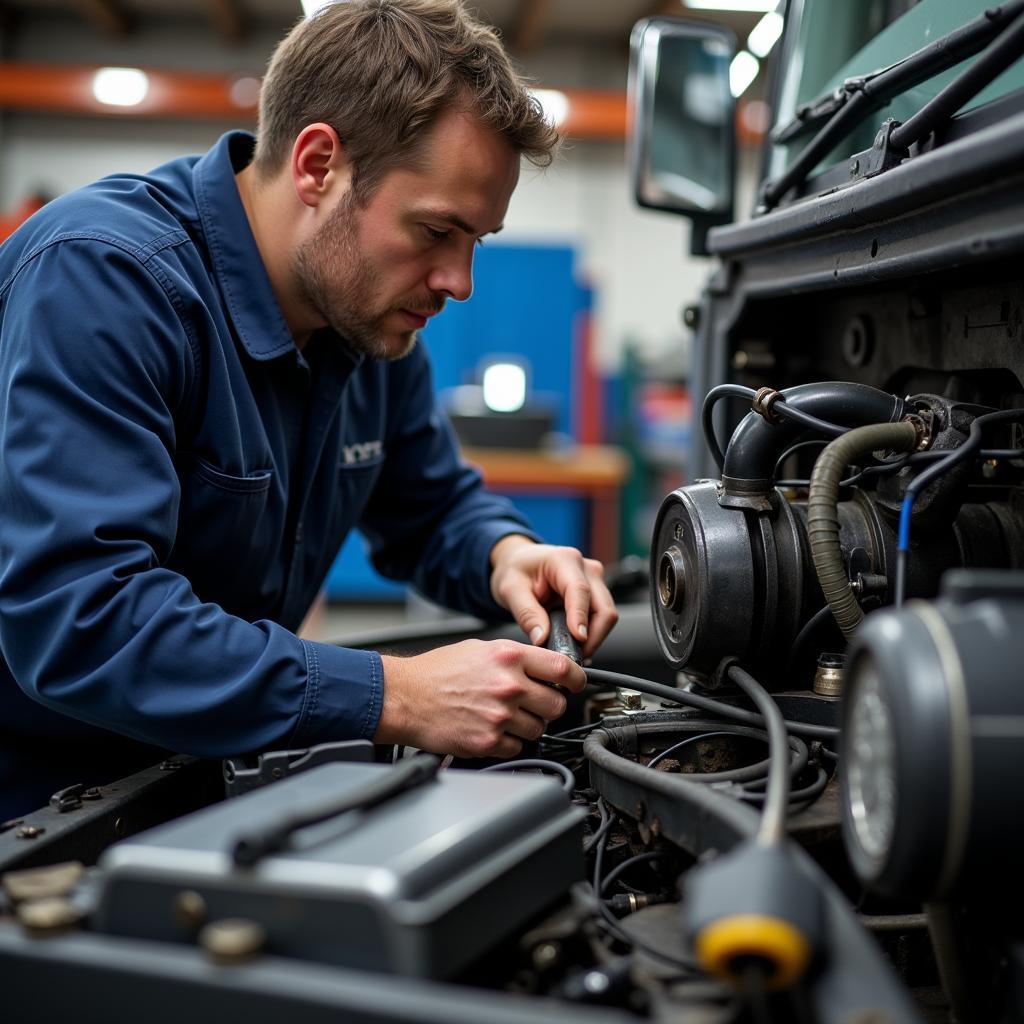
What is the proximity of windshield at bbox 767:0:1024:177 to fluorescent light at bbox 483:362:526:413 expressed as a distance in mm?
3811

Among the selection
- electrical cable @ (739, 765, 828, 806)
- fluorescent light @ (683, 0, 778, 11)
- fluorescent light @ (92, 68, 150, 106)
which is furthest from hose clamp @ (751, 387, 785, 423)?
fluorescent light @ (92, 68, 150, 106)

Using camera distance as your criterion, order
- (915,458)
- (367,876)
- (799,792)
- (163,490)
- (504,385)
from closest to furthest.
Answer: (367,876) < (799,792) < (915,458) < (163,490) < (504,385)

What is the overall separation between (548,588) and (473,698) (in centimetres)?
43

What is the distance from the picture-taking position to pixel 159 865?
0.65 meters

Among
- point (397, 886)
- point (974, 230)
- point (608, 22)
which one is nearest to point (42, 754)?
point (397, 886)

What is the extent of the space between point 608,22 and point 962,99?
8.37 metres

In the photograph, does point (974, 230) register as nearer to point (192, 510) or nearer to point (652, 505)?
point (192, 510)

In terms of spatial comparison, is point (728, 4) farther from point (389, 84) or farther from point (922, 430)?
point (922, 430)

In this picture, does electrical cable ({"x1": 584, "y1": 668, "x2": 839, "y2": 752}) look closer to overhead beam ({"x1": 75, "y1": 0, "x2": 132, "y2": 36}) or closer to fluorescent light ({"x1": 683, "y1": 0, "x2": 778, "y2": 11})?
fluorescent light ({"x1": 683, "y1": 0, "x2": 778, "y2": 11})

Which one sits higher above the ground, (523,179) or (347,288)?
(523,179)

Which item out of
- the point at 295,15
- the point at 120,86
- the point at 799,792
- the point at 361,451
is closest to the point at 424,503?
the point at 361,451

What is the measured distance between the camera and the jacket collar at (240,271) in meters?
1.37

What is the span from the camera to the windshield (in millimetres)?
1183

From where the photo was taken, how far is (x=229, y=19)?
26.6ft
